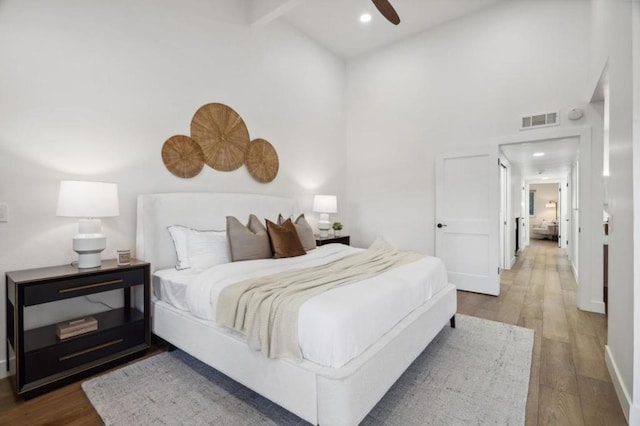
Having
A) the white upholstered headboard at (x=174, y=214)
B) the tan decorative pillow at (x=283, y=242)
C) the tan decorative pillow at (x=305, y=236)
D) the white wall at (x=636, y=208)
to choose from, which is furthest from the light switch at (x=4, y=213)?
the white wall at (x=636, y=208)

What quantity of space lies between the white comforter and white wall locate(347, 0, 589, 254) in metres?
2.24

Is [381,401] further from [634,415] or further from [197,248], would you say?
[197,248]

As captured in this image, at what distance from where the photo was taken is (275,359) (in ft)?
5.54

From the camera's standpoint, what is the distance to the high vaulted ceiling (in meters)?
3.84

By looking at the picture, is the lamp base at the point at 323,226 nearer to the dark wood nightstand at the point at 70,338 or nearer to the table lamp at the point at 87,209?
the dark wood nightstand at the point at 70,338

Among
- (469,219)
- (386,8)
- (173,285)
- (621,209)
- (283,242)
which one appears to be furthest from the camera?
(469,219)

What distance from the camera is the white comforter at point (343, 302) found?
5.15ft

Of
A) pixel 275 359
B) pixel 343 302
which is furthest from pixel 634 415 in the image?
pixel 275 359

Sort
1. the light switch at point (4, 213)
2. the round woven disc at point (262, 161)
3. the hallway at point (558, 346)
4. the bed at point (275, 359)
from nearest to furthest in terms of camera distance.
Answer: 1. the bed at point (275, 359)
2. the hallway at point (558, 346)
3. the light switch at point (4, 213)
4. the round woven disc at point (262, 161)

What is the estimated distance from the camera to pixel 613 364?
213cm

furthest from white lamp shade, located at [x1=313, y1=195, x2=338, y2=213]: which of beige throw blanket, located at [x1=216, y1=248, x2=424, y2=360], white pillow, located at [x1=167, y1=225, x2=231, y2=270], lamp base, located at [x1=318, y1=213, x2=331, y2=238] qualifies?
beige throw blanket, located at [x1=216, y1=248, x2=424, y2=360]

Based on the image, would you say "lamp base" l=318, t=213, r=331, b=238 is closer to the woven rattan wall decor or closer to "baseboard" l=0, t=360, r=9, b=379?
the woven rattan wall decor

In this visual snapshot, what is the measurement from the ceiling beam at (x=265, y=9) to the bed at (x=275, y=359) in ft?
7.13

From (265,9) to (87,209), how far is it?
293 centimetres
